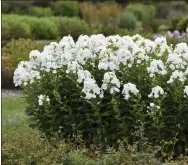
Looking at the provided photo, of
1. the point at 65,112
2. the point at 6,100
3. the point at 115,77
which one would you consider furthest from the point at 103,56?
the point at 6,100

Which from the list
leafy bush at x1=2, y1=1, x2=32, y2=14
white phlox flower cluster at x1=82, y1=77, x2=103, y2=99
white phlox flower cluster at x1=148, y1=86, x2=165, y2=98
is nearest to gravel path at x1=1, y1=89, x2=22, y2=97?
white phlox flower cluster at x1=82, y1=77, x2=103, y2=99

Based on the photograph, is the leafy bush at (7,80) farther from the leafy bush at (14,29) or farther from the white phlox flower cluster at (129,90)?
the white phlox flower cluster at (129,90)

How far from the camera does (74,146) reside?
6.68 metres

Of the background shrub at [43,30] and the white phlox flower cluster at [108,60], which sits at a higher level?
the background shrub at [43,30]

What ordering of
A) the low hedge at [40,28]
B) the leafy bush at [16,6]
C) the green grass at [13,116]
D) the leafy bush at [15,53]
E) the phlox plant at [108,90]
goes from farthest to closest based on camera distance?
the leafy bush at [16,6]
the low hedge at [40,28]
the leafy bush at [15,53]
the green grass at [13,116]
the phlox plant at [108,90]

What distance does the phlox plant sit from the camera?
21.3ft

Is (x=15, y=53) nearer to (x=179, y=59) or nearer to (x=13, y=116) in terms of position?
(x=13, y=116)

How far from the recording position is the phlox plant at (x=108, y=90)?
21.3 ft

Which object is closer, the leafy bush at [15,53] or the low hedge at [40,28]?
the leafy bush at [15,53]

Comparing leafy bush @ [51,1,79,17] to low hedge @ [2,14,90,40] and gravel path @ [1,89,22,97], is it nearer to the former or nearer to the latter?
low hedge @ [2,14,90,40]

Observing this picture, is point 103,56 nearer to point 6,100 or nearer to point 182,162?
point 182,162

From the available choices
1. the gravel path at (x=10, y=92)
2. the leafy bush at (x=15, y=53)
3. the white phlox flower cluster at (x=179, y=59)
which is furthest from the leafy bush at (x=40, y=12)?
the white phlox flower cluster at (x=179, y=59)

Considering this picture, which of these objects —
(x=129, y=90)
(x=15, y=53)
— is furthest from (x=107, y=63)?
(x=15, y=53)

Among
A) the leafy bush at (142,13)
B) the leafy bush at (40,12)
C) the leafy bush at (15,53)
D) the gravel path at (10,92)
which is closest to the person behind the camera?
the gravel path at (10,92)
